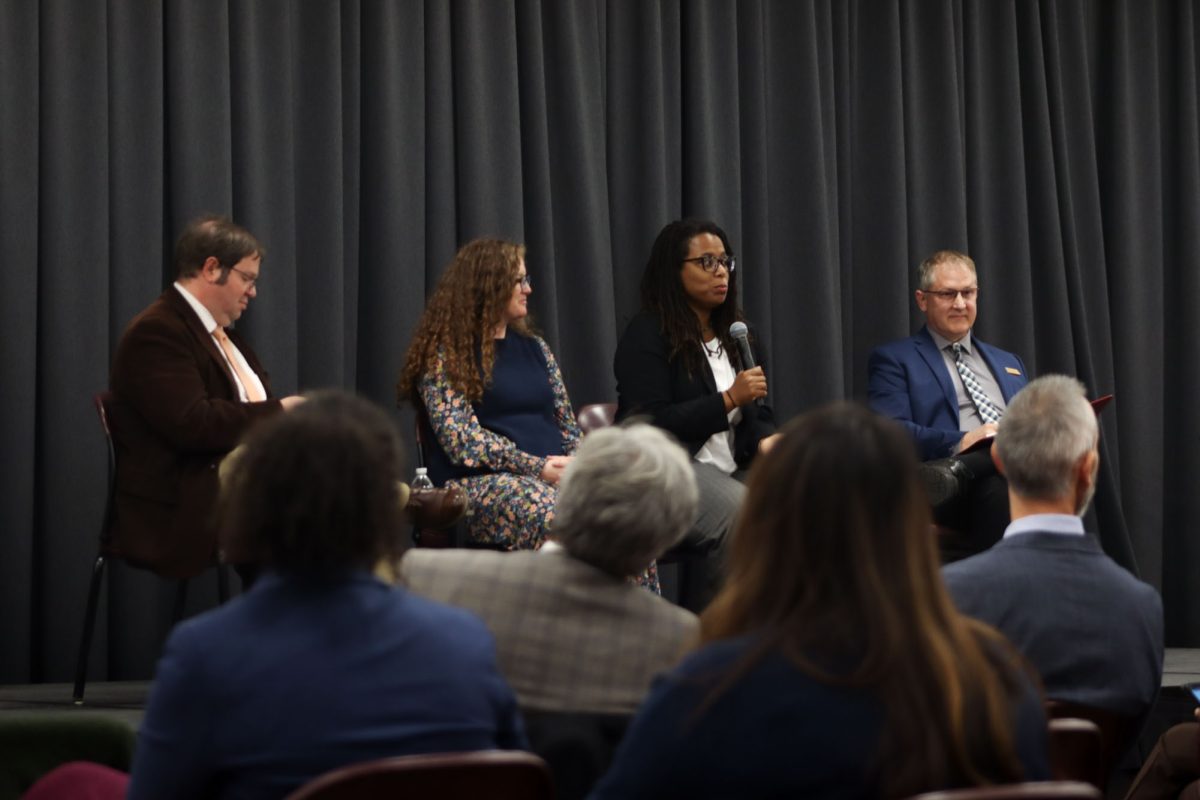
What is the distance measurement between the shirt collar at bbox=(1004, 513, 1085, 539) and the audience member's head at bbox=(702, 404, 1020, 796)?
76cm

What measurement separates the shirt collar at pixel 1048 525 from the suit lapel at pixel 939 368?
2751mm

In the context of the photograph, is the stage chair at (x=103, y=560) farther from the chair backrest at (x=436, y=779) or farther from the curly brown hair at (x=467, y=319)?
the chair backrest at (x=436, y=779)

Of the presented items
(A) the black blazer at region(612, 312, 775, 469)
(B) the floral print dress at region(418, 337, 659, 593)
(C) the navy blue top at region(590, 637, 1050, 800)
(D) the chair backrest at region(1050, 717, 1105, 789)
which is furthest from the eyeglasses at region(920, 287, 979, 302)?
(C) the navy blue top at region(590, 637, 1050, 800)

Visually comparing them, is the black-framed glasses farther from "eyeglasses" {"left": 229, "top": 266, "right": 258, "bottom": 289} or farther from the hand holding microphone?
"eyeglasses" {"left": 229, "top": 266, "right": 258, "bottom": 289}

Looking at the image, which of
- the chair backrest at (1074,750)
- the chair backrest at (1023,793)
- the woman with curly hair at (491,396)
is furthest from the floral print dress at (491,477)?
the chair backrest at (1023,793)

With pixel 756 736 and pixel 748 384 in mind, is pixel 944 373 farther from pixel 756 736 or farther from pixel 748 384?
pixel 756 736

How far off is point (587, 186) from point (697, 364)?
101 centimetres

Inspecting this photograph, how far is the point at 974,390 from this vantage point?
200 inches

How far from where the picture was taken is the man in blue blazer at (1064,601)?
7.20 ft

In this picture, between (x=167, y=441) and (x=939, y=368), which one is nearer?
(x=167, y=441)

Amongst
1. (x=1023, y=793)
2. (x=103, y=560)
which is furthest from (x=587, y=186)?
(x=1023, y=793)

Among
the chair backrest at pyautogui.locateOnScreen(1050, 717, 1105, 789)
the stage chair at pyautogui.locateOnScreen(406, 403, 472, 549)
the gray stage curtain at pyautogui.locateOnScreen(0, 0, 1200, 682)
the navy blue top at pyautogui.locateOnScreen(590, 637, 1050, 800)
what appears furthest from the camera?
the gray stage curtain at pyautogui.locateOnScreen(0, 0, 1200, 682)

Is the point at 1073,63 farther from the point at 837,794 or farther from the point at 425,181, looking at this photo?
the point at 837,794

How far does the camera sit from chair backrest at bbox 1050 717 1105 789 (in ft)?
6.01
